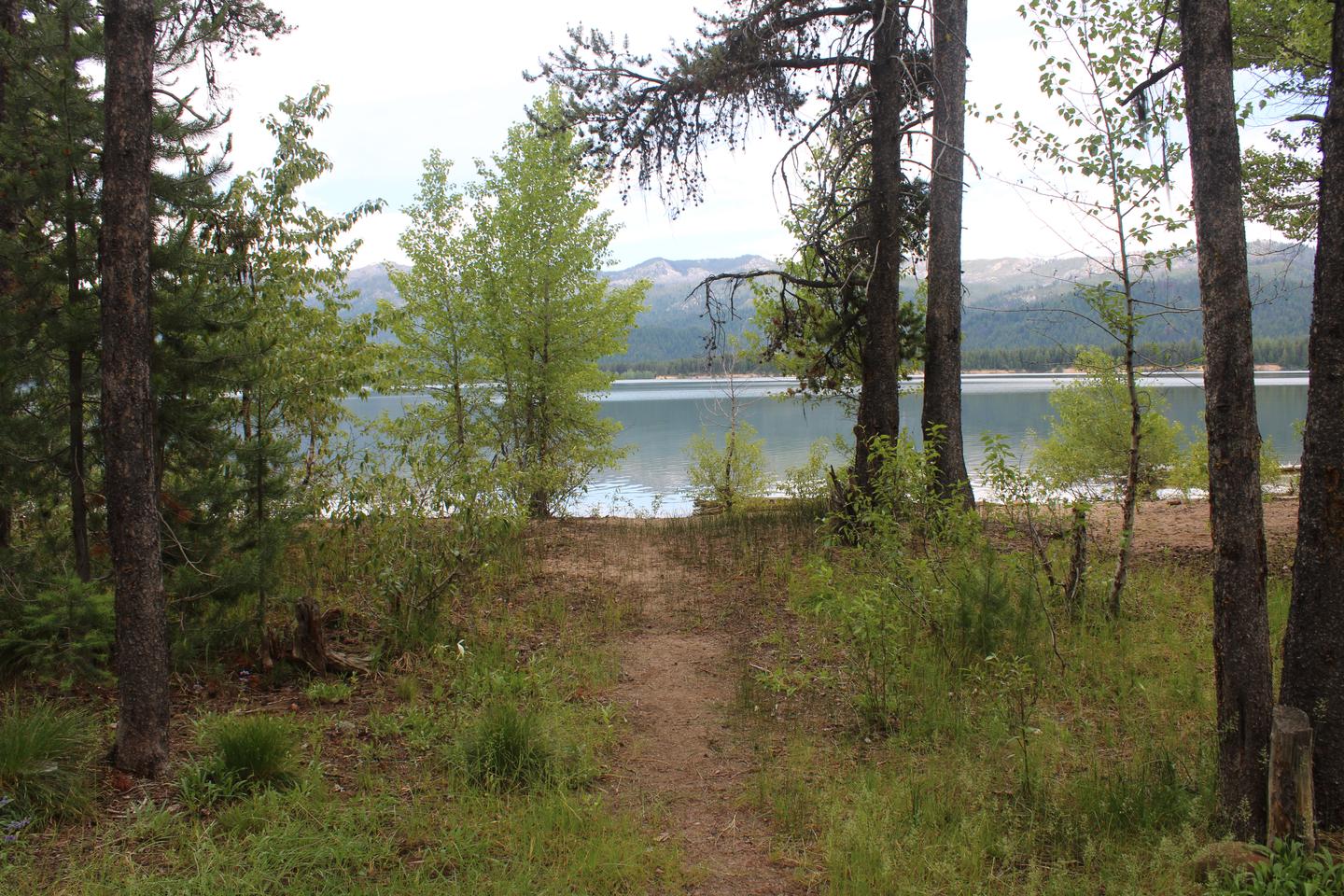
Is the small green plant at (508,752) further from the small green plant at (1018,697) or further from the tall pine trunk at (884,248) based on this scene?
the tall pine trunk at (884,248)

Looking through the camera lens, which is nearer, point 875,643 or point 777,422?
point 875,643

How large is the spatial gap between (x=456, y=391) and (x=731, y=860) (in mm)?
17402

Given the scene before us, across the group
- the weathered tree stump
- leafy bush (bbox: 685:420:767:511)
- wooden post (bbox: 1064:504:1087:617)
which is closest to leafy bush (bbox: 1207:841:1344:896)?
wooden post (bbox: 1064:504:1087:617)

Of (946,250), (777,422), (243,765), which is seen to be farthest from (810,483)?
(777,422)

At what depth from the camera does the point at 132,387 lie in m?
4.24

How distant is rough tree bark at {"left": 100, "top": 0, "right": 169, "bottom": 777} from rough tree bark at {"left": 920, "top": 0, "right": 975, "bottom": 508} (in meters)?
8.82

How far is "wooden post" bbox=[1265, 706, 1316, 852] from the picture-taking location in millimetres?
3467

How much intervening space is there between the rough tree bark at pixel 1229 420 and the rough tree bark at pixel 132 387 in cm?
540

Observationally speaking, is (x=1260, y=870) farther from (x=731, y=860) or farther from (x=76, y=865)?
(x=76, y=865)

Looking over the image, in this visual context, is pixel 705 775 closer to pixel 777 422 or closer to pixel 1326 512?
pixel 1326 512

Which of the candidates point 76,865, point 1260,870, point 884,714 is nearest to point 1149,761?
point 1260,870

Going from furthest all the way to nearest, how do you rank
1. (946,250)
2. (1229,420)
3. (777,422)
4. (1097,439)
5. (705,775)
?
(777,422) < (1097,439) < (946,250) < (705,775) < (1229,420)

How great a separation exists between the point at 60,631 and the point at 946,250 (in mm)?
10246

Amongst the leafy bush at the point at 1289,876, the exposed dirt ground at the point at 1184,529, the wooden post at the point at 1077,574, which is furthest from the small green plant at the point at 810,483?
the leafy bush at the point at 1289,876
